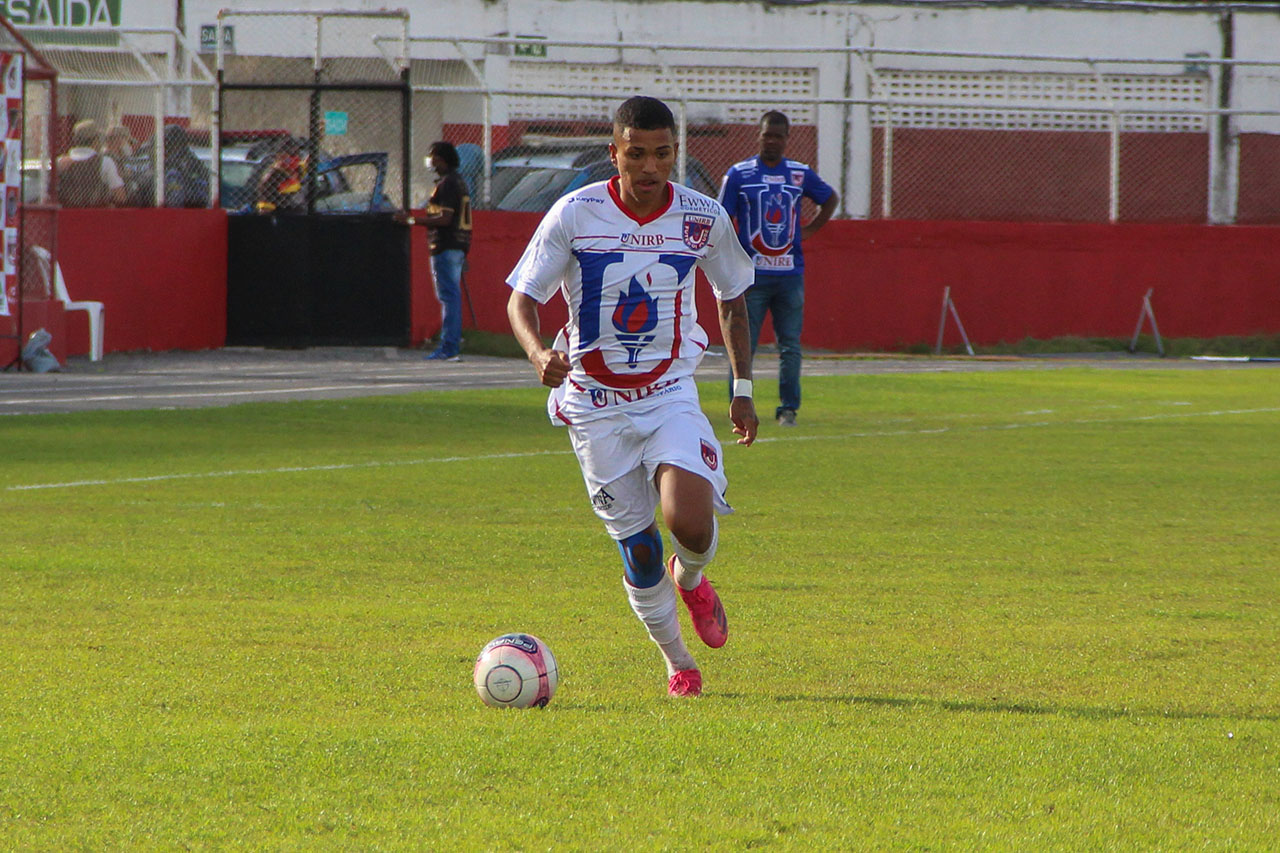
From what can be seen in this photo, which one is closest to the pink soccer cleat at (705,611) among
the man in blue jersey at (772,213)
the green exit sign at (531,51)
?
the man in blue jersey at (772,213)

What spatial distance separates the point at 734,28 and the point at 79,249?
14.3 metres

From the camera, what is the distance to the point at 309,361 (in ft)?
65.9

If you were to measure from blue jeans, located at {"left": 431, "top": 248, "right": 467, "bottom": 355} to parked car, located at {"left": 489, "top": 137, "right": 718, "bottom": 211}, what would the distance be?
2463 mm

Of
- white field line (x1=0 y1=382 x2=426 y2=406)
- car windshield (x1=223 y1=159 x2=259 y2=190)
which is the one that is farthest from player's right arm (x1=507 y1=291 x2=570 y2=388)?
car windshield (x1=223 y1=159 x2=259 y2=190)

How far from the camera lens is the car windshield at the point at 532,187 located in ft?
73.3

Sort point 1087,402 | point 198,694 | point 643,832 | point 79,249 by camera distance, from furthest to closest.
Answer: point 79,249, point 1087,402, point 198,694, point 643,832

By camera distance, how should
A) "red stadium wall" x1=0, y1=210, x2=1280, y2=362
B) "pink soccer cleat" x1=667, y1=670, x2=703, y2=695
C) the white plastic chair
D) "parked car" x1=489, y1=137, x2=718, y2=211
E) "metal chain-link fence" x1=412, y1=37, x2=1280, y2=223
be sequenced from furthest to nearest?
"metal chain-link fence" x1=412, y1=37, x2=1280, y2=223, "parked car" x1=489, y1=137, x2=718, y2=211, "red stadium wall" x1=0, y1=210, x2=1280, y2=362, the white plastic chair, "pink soccer cleat" x1=667, y1=670, x2=703, y2=695

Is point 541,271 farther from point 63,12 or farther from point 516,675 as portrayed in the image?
point 63,12

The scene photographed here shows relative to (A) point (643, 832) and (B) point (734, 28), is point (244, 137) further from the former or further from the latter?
(A) point (643, 832)

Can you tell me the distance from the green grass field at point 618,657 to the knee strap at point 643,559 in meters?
0.32

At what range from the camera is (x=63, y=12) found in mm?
30281

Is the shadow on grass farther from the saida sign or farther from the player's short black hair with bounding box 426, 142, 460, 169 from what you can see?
the saida sign

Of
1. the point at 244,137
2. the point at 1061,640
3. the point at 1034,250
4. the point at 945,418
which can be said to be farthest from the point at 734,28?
the point at 1061,640

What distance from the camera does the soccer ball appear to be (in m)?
5.14
